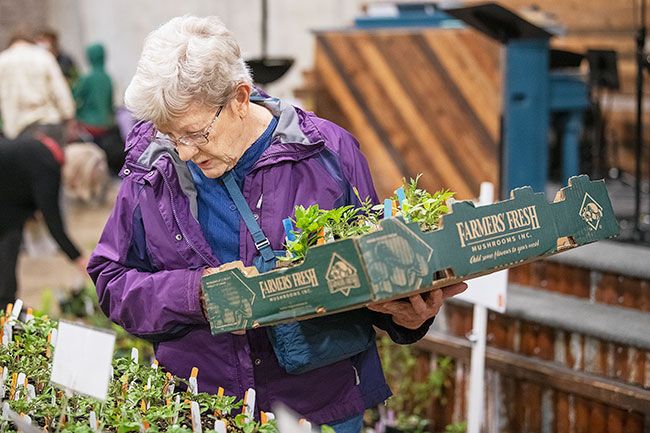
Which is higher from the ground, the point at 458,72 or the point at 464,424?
the point at 458,72

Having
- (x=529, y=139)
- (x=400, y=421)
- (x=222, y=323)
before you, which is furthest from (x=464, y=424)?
(x=222, y=323)

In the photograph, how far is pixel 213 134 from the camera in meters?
2.24

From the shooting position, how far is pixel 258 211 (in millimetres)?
2285

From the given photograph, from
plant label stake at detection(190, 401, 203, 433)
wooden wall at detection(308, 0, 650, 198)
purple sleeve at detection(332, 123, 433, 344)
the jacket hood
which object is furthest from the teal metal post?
the jacket hood

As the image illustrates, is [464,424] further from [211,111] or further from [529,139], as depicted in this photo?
[211,111]

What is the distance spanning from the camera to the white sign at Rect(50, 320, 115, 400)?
6.22ft

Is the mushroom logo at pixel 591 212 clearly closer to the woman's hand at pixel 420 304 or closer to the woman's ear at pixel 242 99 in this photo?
the woman's hand at pixel 420 304

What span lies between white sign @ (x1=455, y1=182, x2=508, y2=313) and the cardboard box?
3.20 ft

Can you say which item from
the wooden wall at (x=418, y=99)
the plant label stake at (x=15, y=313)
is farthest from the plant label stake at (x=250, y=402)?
the wooden wall at (x=418, y=99)

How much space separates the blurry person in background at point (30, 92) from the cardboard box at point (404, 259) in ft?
18.6

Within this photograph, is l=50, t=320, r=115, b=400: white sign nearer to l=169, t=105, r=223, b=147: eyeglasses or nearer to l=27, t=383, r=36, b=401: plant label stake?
l=27, t=383, r=36, b=401: plant label stake

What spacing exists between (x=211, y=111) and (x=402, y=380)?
96.4 inches

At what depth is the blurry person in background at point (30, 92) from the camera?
7.38 meters

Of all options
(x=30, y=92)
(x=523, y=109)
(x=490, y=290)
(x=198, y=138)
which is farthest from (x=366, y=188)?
(x=30, y=92)
